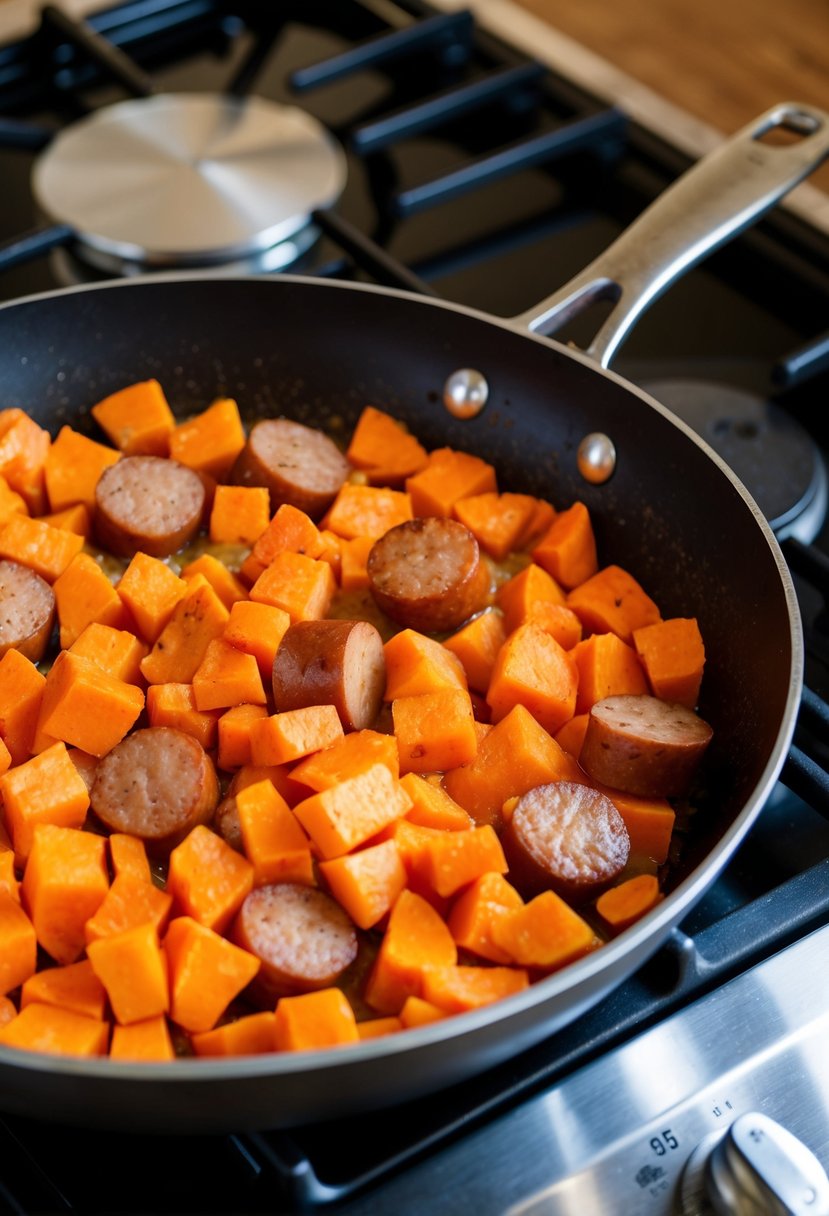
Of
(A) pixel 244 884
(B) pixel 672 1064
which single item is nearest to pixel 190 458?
(A) pixel 244 884

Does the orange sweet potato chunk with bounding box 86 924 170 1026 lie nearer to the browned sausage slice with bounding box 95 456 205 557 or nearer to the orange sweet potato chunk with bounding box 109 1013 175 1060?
the orange sweet potato chunk with bounding box 109 1013 175 1060

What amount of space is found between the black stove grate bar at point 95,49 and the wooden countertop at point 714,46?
2.57ft

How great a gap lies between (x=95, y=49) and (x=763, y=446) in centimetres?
125

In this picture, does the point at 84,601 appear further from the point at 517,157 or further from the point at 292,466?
the point at 517,157

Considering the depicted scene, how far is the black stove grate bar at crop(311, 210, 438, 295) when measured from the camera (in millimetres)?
1736

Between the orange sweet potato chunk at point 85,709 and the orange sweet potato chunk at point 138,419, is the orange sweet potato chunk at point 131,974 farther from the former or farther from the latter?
the orange sweet potato chunk at point 138,419

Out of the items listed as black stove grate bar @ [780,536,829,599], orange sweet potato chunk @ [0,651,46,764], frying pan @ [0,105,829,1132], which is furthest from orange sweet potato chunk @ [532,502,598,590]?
orange sweet potato chunk @ [0,651,46,764]

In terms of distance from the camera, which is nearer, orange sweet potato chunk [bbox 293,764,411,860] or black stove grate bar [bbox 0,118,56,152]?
orange sweet potato chunk [bbox 293,764,411,860]

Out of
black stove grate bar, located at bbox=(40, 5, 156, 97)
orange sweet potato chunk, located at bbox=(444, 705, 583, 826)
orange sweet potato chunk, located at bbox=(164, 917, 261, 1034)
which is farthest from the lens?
black stove grate bar, located at bbox=(40, 5, 156, 97)

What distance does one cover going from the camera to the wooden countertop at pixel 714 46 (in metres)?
2.20

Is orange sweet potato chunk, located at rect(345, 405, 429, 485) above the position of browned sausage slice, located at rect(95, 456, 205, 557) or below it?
above

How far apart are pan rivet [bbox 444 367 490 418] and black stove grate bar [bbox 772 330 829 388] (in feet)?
1.20

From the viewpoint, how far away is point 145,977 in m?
1.09

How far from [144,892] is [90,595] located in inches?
17.0
